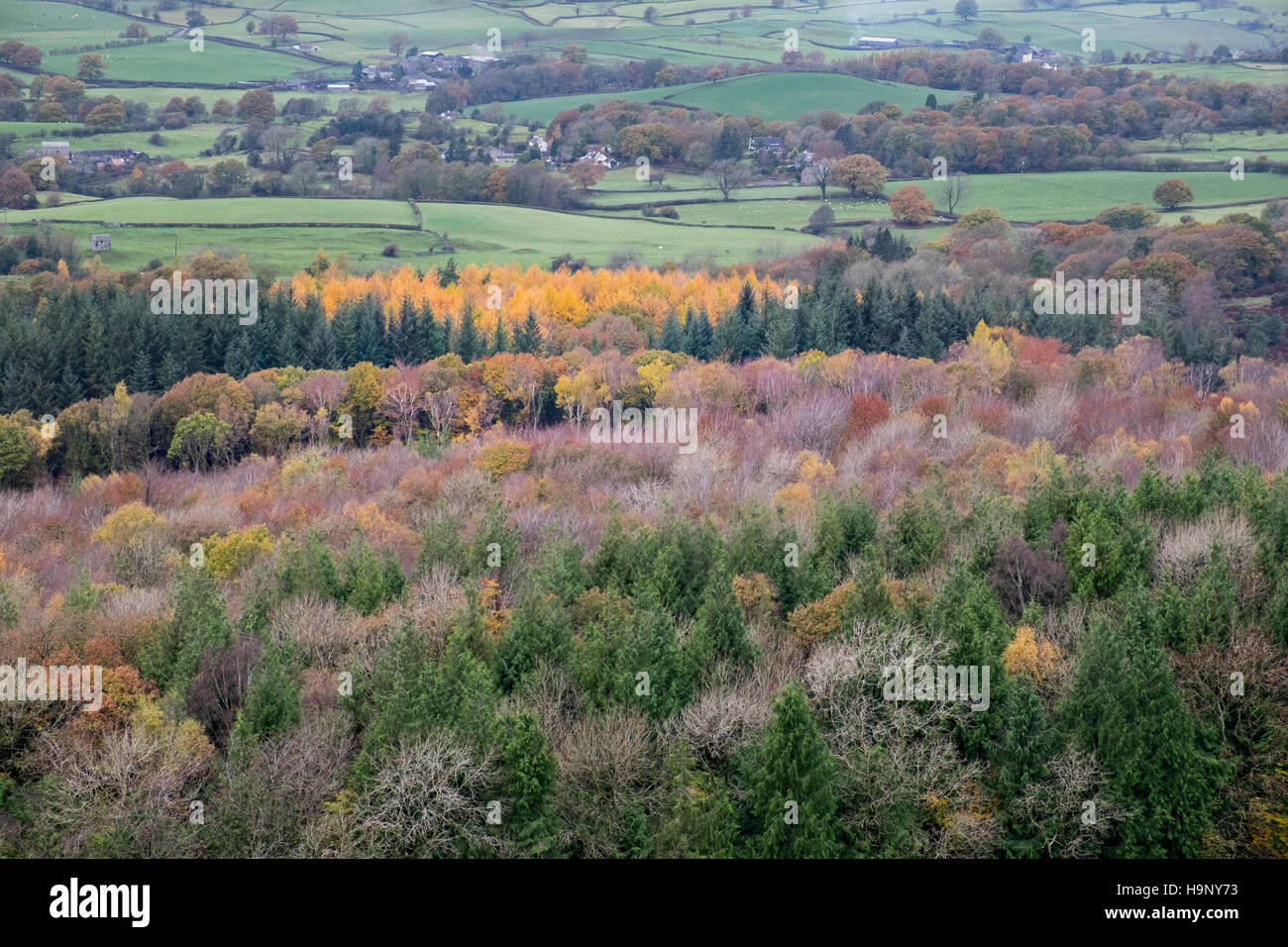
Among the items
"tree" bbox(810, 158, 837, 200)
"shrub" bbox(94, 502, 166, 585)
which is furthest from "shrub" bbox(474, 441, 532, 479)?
"tree" bbox(810, 158, 837, 200)

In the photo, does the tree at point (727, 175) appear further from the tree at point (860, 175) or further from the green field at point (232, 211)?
the green field at point (232, 211)

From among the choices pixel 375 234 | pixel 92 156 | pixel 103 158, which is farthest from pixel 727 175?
pixel 92 156

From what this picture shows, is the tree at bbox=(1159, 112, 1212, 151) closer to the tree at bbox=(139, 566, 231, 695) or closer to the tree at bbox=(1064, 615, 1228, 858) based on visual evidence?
the tree at bbox=(1064, 615, 1228, 858)

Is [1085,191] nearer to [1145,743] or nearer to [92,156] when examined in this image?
[92,156]

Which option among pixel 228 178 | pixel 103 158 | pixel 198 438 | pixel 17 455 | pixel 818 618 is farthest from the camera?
pixel 103 158

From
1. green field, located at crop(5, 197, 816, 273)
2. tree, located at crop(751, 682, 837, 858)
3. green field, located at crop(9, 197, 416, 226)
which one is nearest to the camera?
tree, located at crop(751, 682, 837, 858)

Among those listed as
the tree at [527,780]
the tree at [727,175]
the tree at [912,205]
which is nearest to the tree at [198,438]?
the tree at [527,780]
